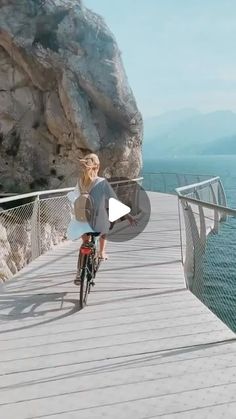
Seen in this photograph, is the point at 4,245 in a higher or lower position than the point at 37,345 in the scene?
lower

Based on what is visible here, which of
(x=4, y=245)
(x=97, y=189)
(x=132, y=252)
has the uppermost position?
(x=97, y=189)

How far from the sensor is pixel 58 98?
21031 millimetres

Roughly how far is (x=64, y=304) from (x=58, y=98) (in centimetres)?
1695

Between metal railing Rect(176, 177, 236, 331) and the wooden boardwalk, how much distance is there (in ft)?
3.49

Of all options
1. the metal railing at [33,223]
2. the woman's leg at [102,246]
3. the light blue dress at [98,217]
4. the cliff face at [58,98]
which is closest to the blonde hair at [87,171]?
the light blue dress at [98,217]

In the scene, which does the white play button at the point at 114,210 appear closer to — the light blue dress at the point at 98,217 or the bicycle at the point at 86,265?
the light blue dress at the point at 98,217

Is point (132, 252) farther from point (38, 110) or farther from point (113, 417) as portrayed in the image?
point (38, 110)

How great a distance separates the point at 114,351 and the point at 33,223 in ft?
15.3

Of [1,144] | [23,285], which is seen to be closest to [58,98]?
[1,144]

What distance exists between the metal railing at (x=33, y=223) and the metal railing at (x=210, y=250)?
2.90 meters

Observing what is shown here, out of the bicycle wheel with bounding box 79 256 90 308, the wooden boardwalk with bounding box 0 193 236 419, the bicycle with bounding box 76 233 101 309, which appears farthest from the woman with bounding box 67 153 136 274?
the wooden boardwalk with bounding box 0 193 236 419

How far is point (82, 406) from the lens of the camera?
3.18m

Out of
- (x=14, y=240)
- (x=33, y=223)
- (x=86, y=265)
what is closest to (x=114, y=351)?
(x=86, y=265)

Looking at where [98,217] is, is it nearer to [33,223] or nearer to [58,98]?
[33,223]
